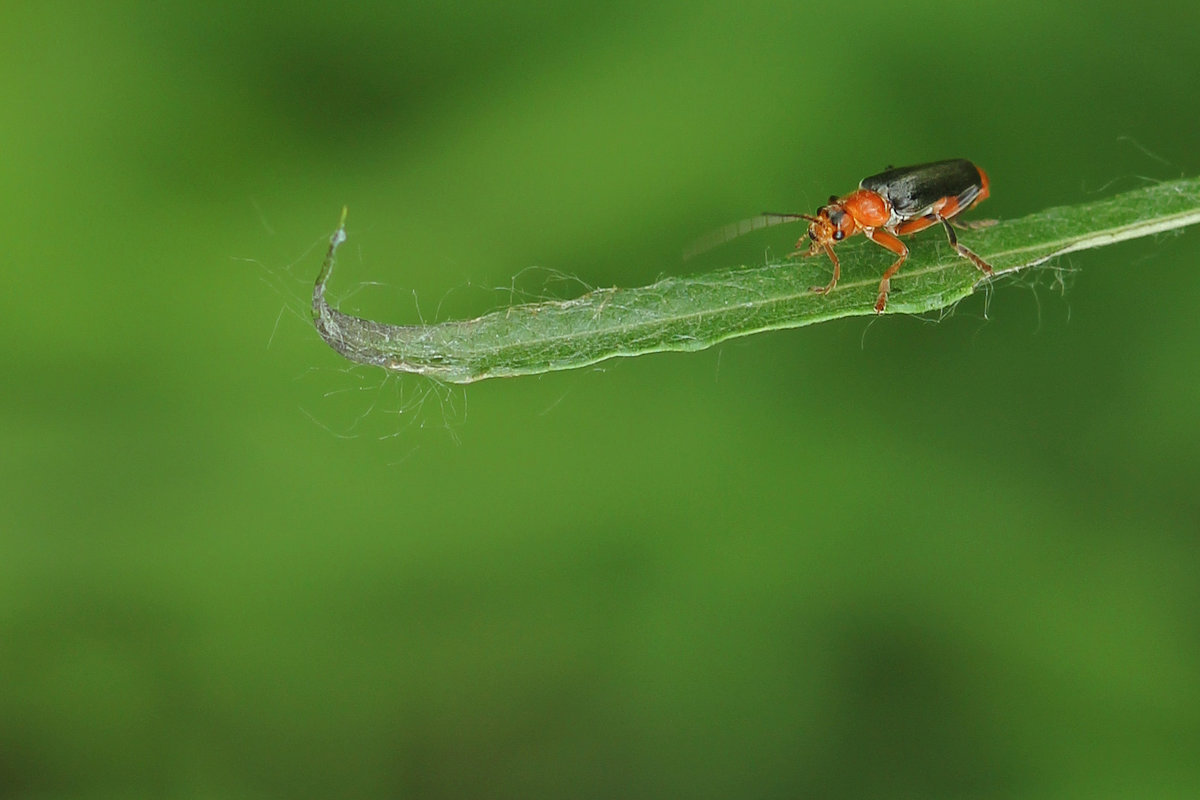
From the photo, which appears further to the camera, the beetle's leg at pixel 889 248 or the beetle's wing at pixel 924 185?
the beetle's wing at pixel 924 185

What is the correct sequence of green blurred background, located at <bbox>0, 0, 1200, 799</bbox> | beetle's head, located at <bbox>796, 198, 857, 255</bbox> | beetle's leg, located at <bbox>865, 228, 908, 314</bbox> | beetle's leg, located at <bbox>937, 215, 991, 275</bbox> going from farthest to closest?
green blurred background, located at <bbox>0, 0, 1200, 799</bbox>, beetle's head, located at <bbox>796, 198, 857, 255</bbox>, beetle's leg, located at <bbox>937, 215, 991, 275</bbox>, beetle's leg, located at <bbox>865, 228, 908, 314</bbox>

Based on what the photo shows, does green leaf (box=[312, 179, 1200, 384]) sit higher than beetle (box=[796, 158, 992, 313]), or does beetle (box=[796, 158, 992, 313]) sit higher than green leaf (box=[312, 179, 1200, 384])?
beetle (box=[796, 158, 992, 313])

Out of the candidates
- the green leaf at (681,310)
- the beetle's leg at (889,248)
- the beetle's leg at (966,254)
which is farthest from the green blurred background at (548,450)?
the green leaf at (681,310)

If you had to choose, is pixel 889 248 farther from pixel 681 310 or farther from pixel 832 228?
pixel 681 310

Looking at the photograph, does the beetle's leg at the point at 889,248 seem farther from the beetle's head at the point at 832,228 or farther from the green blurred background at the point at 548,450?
the green blurred background at the point at 548,450

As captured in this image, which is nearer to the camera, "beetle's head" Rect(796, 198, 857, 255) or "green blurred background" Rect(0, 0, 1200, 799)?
"beetle's head" Rect(796, 198, 857, 255)

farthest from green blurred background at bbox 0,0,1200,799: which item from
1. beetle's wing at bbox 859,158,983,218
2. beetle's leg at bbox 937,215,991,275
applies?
beetle's leg at bbox 937,215,991,275

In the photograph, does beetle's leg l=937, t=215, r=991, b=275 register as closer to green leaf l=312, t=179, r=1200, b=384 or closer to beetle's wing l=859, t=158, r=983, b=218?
green leaf l=312, t=179, r=1200, b=384

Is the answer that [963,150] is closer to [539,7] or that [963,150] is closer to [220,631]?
[539,7]

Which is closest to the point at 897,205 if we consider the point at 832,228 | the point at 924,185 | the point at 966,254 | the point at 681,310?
the point at 924,185
